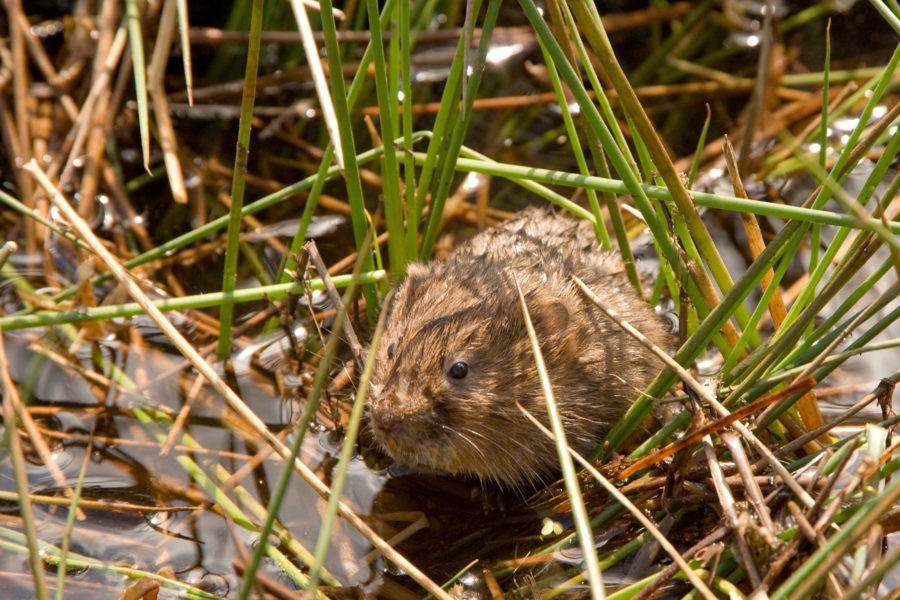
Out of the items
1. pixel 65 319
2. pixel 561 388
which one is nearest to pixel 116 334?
pixel 65 319

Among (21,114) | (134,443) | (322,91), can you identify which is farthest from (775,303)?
(21,114)

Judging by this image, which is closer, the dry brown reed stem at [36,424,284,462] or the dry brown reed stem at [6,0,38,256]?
the dry brown reed stem at [36,424,284,462]

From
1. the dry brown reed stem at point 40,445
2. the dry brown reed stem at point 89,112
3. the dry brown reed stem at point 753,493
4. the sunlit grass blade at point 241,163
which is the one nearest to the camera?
the dry brown reed stem at point 753,493

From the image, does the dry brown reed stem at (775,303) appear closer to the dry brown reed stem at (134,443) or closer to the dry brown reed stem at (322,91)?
the dry brown reed stem at (322,91)

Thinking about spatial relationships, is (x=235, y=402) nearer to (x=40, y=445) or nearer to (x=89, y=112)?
(x=40, y=445)

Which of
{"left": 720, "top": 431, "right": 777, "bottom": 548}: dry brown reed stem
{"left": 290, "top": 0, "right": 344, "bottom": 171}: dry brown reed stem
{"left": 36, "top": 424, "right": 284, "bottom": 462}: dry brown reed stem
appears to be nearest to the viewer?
{"left": 720, "top": 431, "right": 777, "bottom": 548}: dry brown reed stem

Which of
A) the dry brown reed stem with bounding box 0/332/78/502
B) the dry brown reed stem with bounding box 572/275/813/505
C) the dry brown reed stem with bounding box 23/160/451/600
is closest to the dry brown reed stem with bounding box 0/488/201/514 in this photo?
the dry brown reed stem with bounding box 0/332/78/502

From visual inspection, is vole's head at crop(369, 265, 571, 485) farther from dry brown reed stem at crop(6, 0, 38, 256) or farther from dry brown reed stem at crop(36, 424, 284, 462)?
dry brown reed stem at crop(6, 0, 38, 256)

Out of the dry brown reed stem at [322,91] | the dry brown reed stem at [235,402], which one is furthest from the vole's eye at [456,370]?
the dry brown reed stem at [322,91]
